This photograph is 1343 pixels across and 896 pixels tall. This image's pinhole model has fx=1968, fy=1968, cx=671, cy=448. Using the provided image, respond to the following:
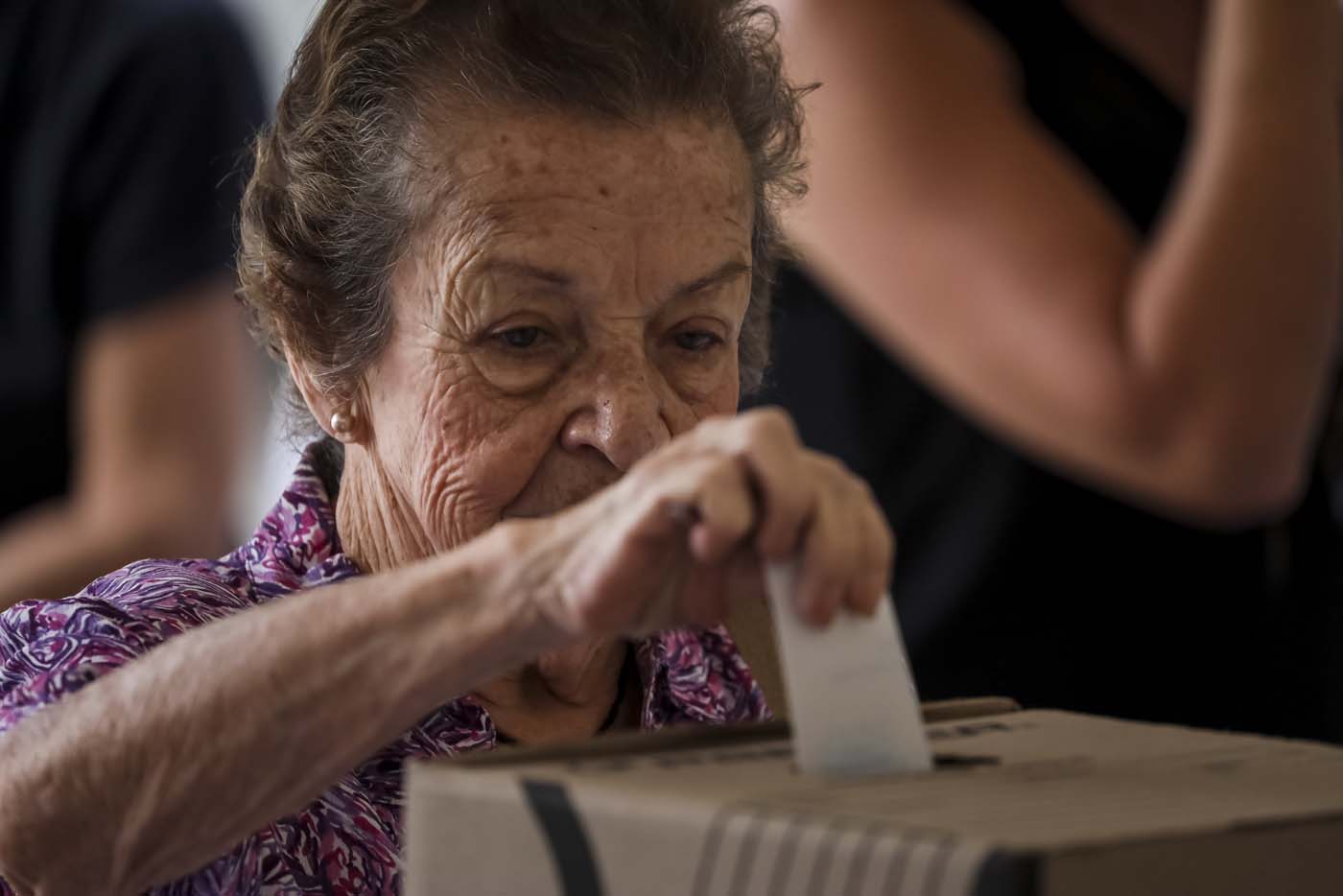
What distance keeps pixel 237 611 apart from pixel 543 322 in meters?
0.33

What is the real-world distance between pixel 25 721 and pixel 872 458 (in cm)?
84

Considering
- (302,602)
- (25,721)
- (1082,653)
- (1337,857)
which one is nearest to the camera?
(1337,857)

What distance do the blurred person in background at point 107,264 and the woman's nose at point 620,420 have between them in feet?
2.58

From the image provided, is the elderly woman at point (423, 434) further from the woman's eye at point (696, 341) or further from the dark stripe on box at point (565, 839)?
the dark stripe on box at point (565, 839)

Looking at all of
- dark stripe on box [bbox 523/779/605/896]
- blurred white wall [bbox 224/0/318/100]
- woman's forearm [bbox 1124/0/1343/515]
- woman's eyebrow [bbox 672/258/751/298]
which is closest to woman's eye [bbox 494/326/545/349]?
woman's eyebrow [bbox 672/258/751/298]

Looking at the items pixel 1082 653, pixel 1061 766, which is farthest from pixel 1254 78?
pixel 1061 766

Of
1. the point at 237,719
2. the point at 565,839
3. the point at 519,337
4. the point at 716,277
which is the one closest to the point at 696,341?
the point at 716,277

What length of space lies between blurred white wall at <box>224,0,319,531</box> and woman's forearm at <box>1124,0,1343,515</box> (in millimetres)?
797

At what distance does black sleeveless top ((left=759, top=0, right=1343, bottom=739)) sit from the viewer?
175 cm

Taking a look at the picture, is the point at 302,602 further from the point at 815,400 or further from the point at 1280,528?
the point at 1280,528

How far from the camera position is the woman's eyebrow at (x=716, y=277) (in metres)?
1.60

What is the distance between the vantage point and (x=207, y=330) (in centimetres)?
231

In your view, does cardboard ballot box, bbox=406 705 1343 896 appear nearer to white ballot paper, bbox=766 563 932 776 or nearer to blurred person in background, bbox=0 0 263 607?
white ballot paper, bbox=766 563 932 776

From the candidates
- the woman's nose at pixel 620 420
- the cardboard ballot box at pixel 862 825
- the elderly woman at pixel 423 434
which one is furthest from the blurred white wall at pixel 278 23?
the cardboard ballot box at pixel 862 825
